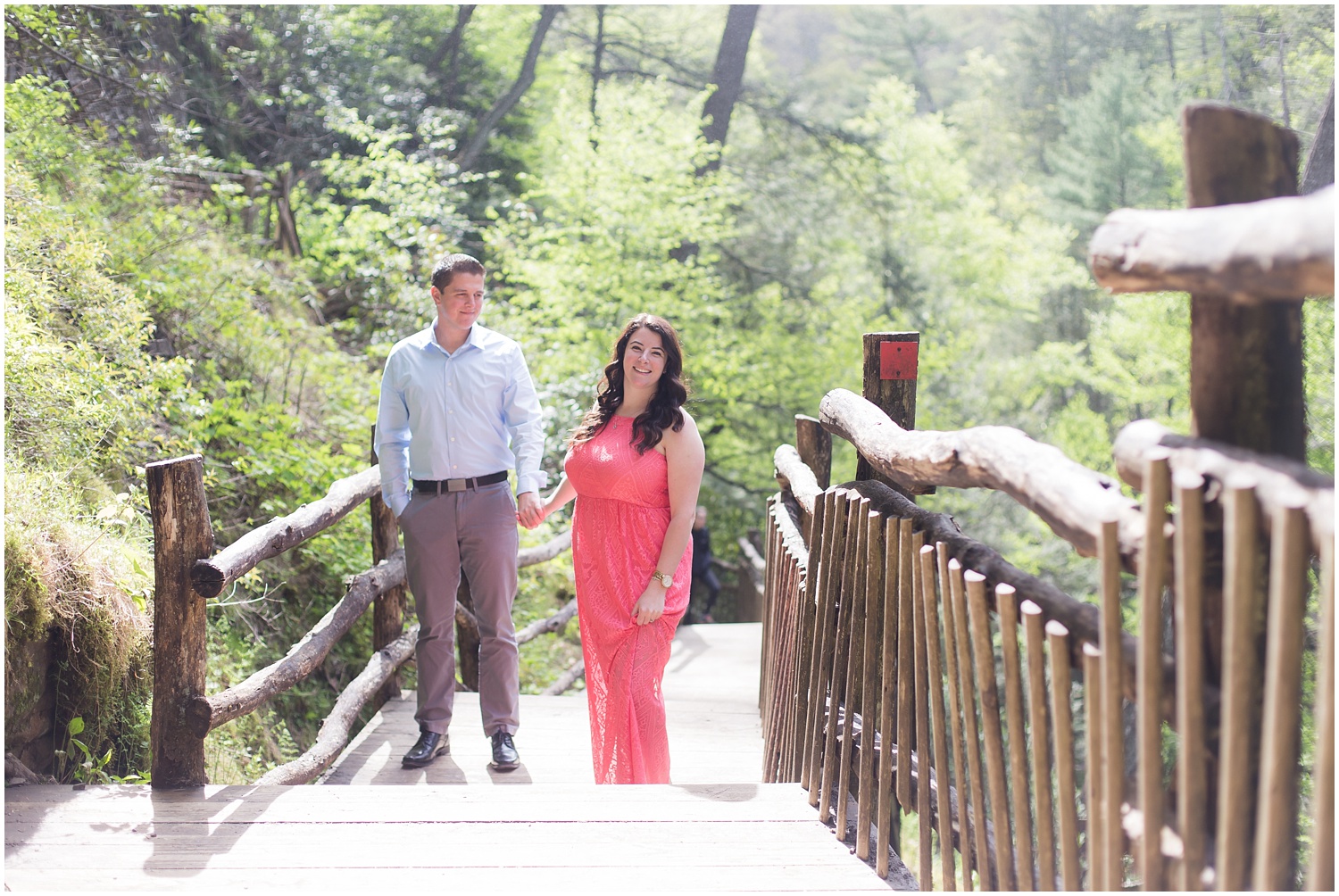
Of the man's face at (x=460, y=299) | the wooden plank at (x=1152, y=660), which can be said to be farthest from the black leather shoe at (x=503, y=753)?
the wooden plank at (x=1152, y=660)

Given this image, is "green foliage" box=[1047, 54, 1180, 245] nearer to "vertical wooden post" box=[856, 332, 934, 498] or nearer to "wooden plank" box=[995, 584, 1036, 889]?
"vertical wooden post" box=[856, 332, 934, 498]

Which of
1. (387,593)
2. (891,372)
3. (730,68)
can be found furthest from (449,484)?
(730,68)

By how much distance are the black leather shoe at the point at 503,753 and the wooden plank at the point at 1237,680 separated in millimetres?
3080

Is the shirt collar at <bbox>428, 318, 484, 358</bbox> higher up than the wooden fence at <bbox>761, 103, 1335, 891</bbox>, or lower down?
higher up

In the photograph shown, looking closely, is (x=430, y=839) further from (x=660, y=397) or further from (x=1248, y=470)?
(x=1248, y=470)

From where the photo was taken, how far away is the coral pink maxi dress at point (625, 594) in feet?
12.0

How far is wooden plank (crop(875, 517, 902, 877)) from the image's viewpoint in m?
2.49

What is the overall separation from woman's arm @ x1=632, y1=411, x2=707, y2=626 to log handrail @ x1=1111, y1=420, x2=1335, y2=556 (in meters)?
2.06

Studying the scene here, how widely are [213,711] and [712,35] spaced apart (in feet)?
74.9

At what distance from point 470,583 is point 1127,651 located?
9.38 feet

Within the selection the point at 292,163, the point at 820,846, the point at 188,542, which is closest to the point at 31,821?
the point at 188,542

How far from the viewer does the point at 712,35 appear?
23.7m

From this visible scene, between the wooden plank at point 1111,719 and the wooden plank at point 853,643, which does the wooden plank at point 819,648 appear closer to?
the wooden plank at point 853,643

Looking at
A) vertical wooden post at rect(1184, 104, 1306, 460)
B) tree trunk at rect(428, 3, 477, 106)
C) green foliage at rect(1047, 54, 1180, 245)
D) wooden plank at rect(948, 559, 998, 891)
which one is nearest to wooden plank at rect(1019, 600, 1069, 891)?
wooden plank at rect(948, 559, 998, 891)
